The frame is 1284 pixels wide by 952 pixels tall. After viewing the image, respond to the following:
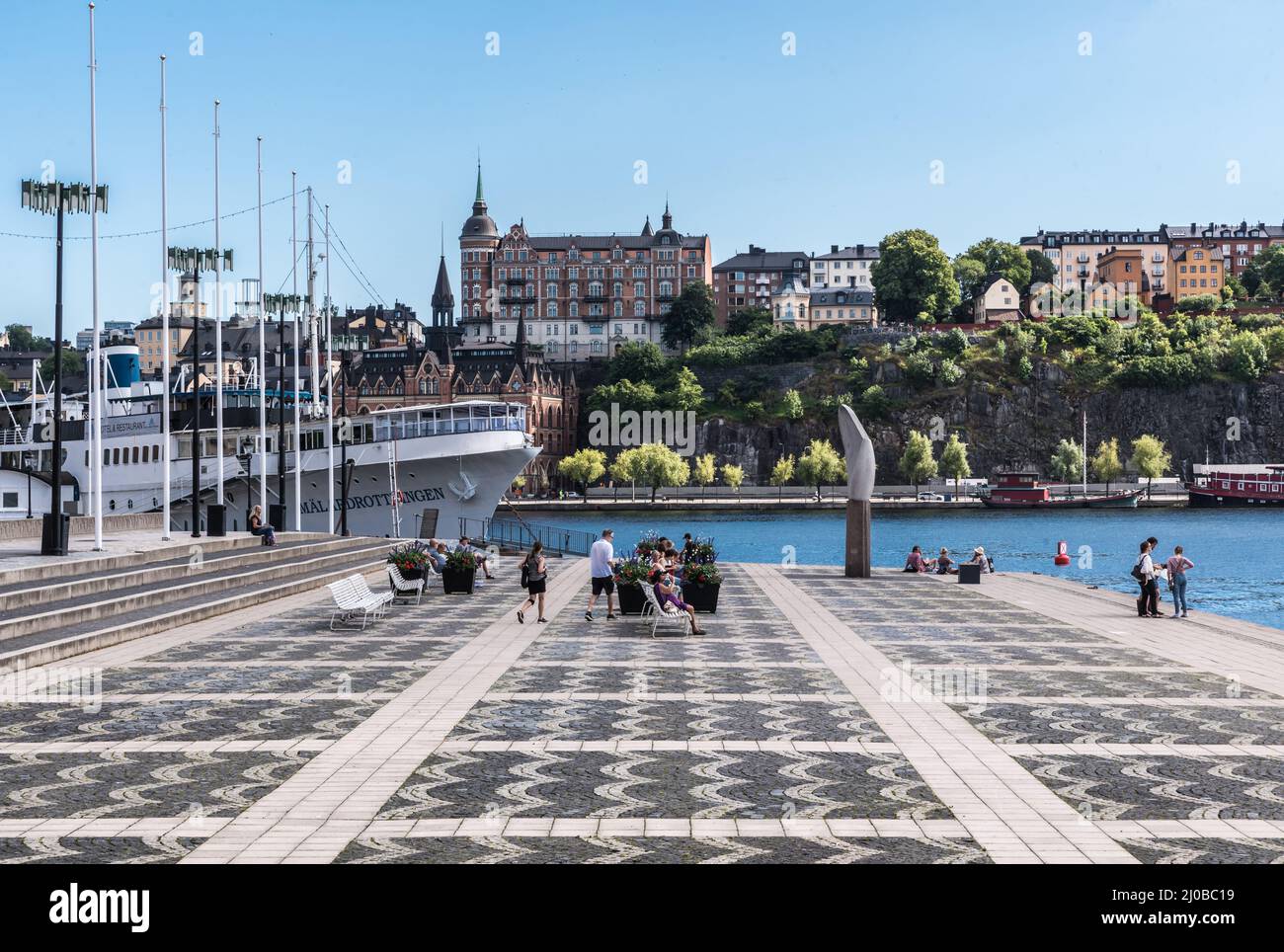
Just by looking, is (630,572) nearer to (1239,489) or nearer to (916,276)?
(1239,489)

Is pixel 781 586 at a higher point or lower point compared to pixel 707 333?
lower

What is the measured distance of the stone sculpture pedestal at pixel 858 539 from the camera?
39.2 m

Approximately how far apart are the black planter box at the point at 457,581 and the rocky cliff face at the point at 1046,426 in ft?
469

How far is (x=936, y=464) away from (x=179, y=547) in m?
139

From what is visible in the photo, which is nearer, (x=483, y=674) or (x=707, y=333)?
(x=483, y=674)

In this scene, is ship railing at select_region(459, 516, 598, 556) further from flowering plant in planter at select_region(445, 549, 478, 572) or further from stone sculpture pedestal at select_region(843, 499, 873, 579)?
flowering plant in planter at select_region(445, 549, 478, 572)

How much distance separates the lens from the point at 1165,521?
12444 centimetres

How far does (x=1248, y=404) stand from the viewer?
17388 centimetres
